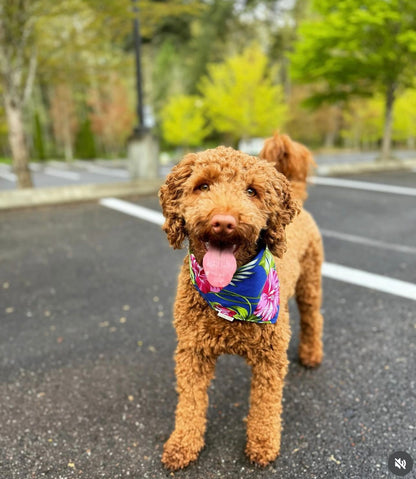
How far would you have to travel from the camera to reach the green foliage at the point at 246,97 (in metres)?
23.0

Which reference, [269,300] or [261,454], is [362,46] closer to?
[269,300]

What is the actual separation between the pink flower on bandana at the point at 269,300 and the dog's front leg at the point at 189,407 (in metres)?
0.36

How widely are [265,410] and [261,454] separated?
21 cm

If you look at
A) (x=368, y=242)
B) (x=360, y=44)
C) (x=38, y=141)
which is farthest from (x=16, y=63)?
(x=38, y=141)

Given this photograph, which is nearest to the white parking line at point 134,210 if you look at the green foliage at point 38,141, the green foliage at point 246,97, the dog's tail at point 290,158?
the dog's tail at point 290,158

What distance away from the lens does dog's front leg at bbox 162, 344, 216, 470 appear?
1843 mm

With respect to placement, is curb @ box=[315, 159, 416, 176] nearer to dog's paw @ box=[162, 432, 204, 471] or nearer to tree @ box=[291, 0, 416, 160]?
tree @ box=[291, 0, 416, 160]

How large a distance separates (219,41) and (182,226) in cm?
3549

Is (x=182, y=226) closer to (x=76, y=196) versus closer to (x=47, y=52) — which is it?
(x=76, y=196)

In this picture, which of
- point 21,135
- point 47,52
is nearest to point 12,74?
point 21,135

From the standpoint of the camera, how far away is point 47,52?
34.4ft

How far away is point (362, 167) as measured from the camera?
1258cm

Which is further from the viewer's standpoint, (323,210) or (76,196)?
(76,196)

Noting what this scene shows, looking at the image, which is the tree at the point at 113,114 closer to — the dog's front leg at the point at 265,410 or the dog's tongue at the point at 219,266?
the dog's front leg at the point at 265,410
